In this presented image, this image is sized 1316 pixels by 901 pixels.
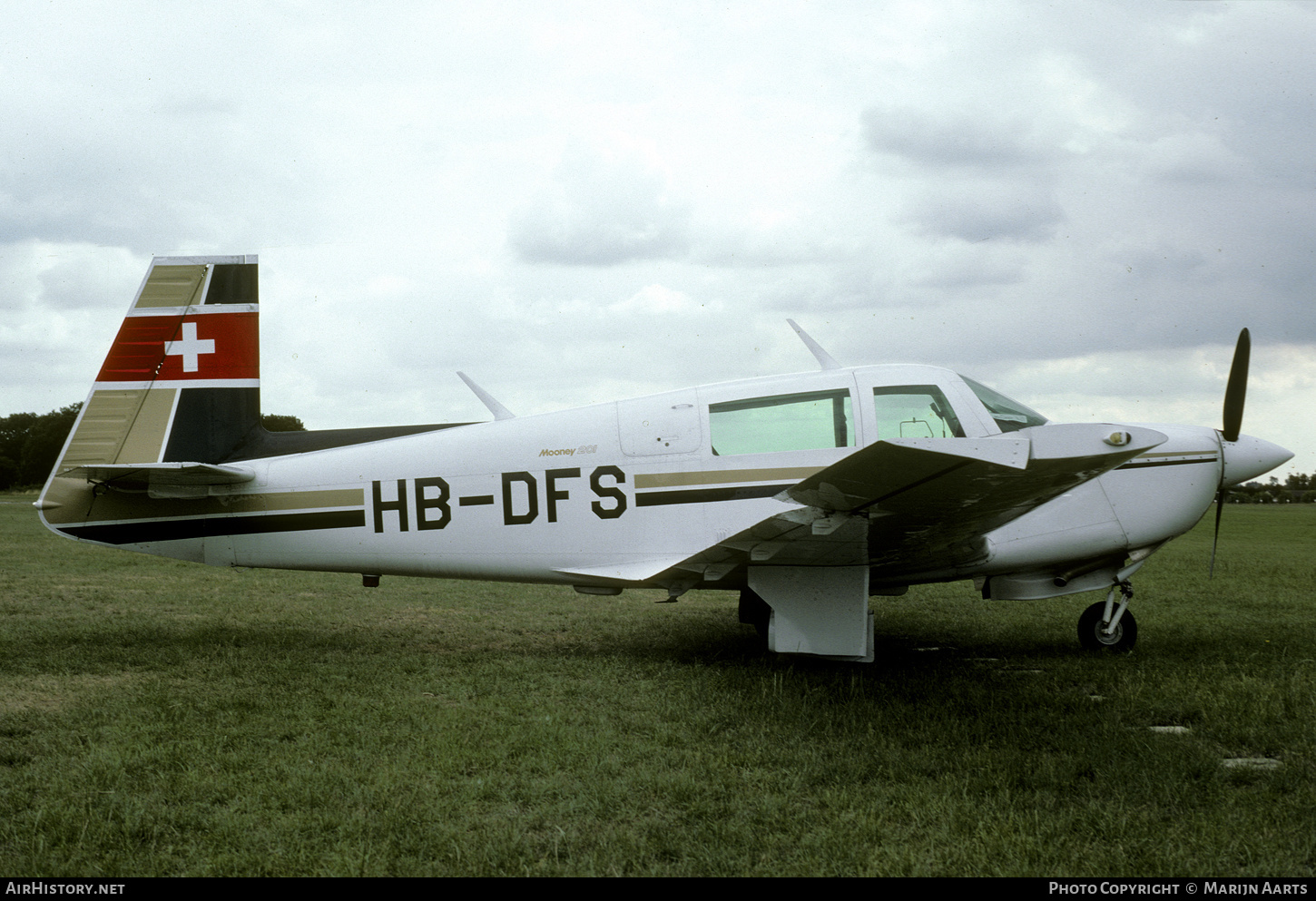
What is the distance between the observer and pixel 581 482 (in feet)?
20.8

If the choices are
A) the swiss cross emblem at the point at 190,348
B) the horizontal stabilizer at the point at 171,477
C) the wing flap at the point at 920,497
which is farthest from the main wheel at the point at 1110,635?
the swiss cross emblem at the point at 190,348

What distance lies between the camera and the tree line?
53.6m

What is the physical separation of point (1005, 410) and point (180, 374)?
6.46 meters

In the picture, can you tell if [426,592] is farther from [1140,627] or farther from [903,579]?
[1140,627]

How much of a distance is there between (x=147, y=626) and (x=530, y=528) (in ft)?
12.7

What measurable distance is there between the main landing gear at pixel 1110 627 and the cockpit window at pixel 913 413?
2.12 metres

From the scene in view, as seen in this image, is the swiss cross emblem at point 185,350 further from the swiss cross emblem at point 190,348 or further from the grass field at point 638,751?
the grass field at point 638,751

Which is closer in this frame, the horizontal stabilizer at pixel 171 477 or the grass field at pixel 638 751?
the grass field at pixel 638 751

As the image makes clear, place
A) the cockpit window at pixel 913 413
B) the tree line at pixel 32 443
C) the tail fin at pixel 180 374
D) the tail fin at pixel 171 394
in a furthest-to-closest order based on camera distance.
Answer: the tree line at pixel 32 443
the tail fin at pixel 180 374
the tail fin at pixel 171 394
the cockpit window at pixel 913 413

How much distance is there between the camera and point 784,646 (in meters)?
A: 5.62

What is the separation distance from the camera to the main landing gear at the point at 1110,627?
6750mm

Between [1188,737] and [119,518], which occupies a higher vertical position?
[119,518]

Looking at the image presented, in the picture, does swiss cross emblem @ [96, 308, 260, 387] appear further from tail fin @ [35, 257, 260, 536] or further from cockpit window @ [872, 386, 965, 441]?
cockpit window @ [872, 386, 965, 441]
